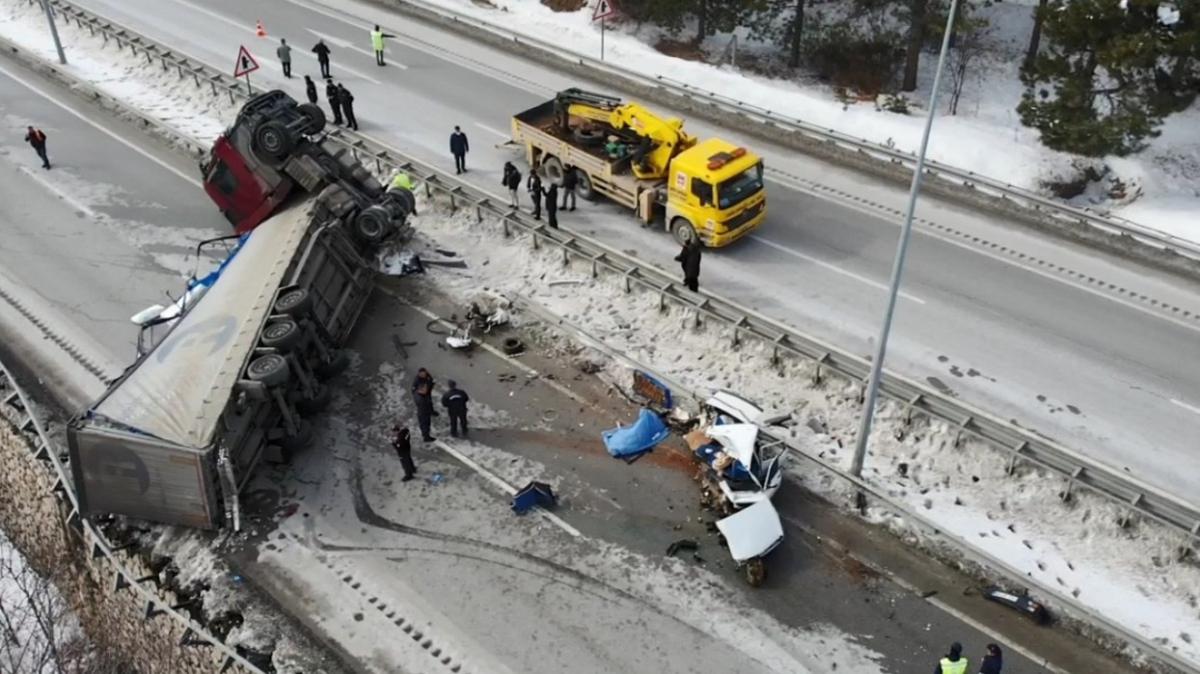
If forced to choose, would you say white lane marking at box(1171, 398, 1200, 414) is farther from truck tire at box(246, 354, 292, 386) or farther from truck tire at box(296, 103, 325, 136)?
truck tire at box(296, 103, 325, 136)

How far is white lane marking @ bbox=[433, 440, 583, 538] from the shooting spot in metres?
14.5

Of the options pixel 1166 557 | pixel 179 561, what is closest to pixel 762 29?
pixel 1166 557

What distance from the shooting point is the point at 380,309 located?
1950cm

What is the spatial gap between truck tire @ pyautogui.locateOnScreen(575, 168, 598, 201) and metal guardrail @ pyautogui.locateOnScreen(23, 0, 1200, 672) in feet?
5.97

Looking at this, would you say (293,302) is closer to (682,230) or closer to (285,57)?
(682,230)

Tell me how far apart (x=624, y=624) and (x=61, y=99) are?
25422 millimetres

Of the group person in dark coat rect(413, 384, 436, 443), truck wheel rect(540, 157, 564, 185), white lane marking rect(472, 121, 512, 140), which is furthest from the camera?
white lane marking rect(472, 121, 512, 140)

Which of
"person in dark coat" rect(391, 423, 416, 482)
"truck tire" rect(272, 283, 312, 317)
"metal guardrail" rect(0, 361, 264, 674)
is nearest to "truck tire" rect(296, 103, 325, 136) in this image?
"truck tire" rect(272, 283, 312, 317)

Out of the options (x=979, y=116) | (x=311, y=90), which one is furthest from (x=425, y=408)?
(x=979, y=116)

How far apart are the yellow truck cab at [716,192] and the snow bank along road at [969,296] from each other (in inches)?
31.4

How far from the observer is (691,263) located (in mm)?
18844

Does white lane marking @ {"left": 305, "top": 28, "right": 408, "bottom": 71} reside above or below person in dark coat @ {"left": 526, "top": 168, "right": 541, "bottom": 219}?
above

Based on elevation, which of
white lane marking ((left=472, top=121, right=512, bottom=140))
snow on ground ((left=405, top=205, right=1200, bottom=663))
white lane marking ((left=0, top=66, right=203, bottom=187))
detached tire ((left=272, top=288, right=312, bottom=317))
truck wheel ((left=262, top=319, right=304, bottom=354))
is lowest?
snow on ground ((left=405, top=205, right=1200, bottom=663))

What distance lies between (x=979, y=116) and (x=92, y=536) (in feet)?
89.1
